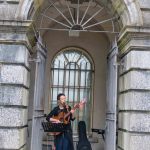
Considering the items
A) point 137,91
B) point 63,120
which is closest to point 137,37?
point 137,91

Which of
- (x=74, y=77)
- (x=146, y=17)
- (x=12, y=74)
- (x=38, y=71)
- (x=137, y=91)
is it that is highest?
(x=146, y=17)

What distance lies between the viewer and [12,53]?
7.88m

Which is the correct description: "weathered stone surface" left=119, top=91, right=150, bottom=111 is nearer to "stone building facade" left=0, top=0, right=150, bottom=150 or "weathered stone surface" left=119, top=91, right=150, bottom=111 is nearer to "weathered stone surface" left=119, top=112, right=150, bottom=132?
"stone building facade" left=0, top=0, right=150, bottom=150

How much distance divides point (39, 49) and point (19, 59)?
0.84 m

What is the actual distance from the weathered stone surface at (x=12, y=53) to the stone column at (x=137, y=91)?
2253mm

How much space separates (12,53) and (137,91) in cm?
276

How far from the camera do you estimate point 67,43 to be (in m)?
11.9

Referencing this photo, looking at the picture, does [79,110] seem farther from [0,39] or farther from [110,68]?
[0,39]

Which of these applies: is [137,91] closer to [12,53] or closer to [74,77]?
[12,53]

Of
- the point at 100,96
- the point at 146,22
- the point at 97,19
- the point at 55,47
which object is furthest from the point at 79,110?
the point at 146,22

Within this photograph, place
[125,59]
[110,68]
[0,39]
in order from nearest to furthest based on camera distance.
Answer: [0,39] < [125,59] < [110,68]

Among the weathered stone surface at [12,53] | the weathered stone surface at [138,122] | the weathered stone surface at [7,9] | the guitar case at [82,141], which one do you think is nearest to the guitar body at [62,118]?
the guitar case at [82,141]

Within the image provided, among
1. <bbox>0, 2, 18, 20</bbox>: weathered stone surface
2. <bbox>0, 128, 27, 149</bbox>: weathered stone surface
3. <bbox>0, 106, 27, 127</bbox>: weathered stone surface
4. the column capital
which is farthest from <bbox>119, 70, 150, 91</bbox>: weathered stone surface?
<bbox>0, 2, 18, 20</bbox>: weathered stone surface

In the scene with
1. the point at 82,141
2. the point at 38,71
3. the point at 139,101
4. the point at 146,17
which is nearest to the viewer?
the point at 139,101
